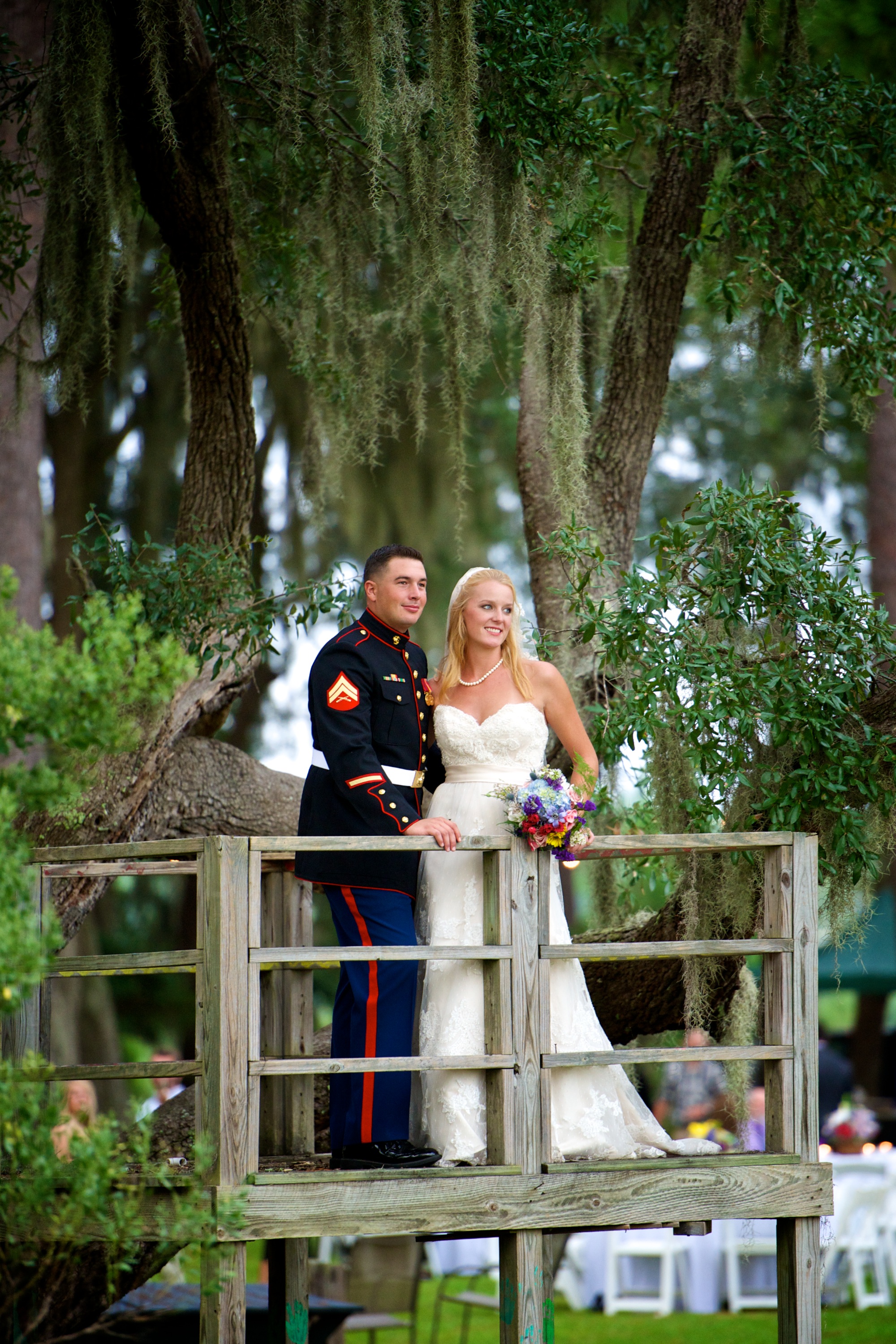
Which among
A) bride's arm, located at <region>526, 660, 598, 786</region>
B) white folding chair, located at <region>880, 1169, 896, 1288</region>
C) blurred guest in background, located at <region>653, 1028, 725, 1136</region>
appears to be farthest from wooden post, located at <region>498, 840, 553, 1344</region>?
blurred guest in background, located at <region>653, 1028, 725, 1136</region>

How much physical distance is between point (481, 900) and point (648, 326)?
3073 mm

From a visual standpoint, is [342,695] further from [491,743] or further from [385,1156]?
[385,1156]

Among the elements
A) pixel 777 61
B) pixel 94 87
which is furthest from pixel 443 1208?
pixel 777 61

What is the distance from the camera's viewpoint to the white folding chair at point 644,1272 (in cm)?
968

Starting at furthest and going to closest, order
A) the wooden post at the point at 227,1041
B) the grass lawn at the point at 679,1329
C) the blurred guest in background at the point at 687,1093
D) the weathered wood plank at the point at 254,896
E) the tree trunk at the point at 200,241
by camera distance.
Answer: the blurred guest in background at the point at 687,1093 → the grass lawn at the point at 679,1329 → the tree trunk at the point at 200,241 → the weathered wood plank at the point at 254,896 → the wooden post at the point at 227,1041

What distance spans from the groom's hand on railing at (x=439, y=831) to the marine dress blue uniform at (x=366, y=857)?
9 centimetres

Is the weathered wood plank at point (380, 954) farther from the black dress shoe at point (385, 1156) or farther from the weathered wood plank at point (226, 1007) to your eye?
the black dress shoe at point (385, 1156)

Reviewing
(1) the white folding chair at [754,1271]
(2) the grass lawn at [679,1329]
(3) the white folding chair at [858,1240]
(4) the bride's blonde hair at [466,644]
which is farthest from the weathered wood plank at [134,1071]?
(3) the white folding chair at [858,1240]

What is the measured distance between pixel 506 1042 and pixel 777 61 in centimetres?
501

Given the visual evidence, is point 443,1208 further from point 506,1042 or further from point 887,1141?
point 887,1141

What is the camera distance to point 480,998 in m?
4.39

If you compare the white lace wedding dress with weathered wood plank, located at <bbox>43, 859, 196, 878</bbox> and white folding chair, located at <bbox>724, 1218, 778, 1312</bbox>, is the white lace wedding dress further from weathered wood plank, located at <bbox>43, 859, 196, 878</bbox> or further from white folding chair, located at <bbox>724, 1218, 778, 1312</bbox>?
white folding chair, located at <bbox>724, 1218, 778, 1312</bbox>

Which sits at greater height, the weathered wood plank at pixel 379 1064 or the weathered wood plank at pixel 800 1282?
the weathered wood plank at pixel 379 1064

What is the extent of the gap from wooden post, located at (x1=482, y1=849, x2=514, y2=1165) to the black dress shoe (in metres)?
0.19
